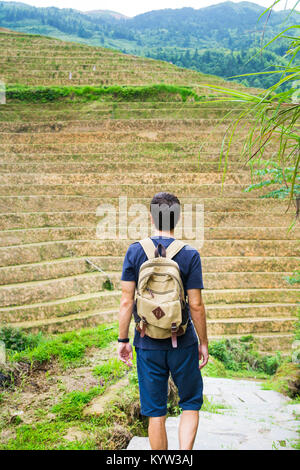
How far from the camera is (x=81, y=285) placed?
7.29 metres

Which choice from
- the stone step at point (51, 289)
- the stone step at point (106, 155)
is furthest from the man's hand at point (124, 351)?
the stone step at point (106, 155)

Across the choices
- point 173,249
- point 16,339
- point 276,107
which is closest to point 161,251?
point 173,249

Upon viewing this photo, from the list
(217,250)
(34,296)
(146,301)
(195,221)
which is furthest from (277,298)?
(146,301)

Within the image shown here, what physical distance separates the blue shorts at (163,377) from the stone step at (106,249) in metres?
5.70

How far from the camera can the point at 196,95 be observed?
15906mm

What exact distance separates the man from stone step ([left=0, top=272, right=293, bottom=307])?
3.96 meters

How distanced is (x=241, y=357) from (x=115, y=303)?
2141 millimetres

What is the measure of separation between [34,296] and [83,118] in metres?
8.84

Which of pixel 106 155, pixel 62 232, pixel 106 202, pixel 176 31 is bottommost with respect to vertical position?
pixel 62 232

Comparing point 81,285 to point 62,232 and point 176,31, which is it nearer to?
point 62,232

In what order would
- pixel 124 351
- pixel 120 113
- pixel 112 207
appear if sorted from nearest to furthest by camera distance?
1. pixel 124 351
2. pixel 112 207
3. pixel 120 113

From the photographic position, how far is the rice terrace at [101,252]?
2.93 m

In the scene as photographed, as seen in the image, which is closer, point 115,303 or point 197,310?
point 197,310

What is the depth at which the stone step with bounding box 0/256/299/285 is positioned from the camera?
270 inches
